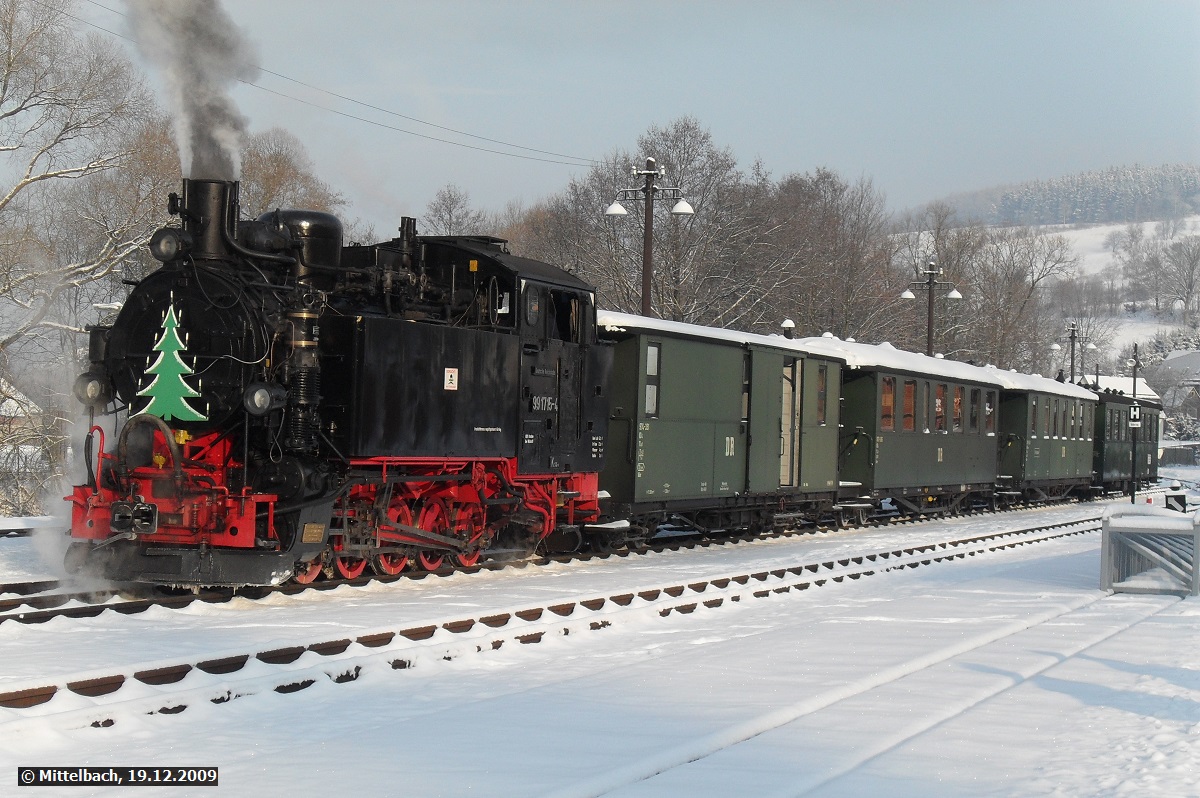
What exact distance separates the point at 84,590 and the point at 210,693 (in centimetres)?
404

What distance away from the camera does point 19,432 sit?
20.7 m

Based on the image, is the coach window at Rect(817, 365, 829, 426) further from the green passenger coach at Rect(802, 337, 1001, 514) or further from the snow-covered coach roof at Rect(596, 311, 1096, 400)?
A: the green passenger coach at Rect(802, 337, 1001, 514)

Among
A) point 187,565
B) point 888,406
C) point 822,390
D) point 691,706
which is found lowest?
point 691,706

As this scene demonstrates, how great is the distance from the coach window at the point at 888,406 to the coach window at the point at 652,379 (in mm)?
7145

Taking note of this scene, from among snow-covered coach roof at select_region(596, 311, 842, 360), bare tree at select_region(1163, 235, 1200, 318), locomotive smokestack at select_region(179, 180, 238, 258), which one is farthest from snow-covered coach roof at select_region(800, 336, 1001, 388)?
bare tree at select_region(1163, 235, 1200, 318)

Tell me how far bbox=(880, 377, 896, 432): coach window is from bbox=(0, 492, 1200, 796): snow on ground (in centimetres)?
966

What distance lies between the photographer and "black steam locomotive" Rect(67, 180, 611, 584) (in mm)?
9625

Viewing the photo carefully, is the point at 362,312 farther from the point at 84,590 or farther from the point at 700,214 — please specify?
the point at 700,214

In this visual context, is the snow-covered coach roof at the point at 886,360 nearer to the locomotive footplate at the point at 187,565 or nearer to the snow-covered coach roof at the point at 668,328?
the snow-covered coach roof at the point at 668,328

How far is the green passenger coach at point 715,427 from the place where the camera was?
14.2 meters

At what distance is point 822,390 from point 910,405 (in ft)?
10.7

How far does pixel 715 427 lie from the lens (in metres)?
15.8

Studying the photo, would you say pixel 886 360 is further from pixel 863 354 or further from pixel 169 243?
pixel 169 243

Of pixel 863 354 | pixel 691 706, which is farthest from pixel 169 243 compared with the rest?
pixel 863 354
